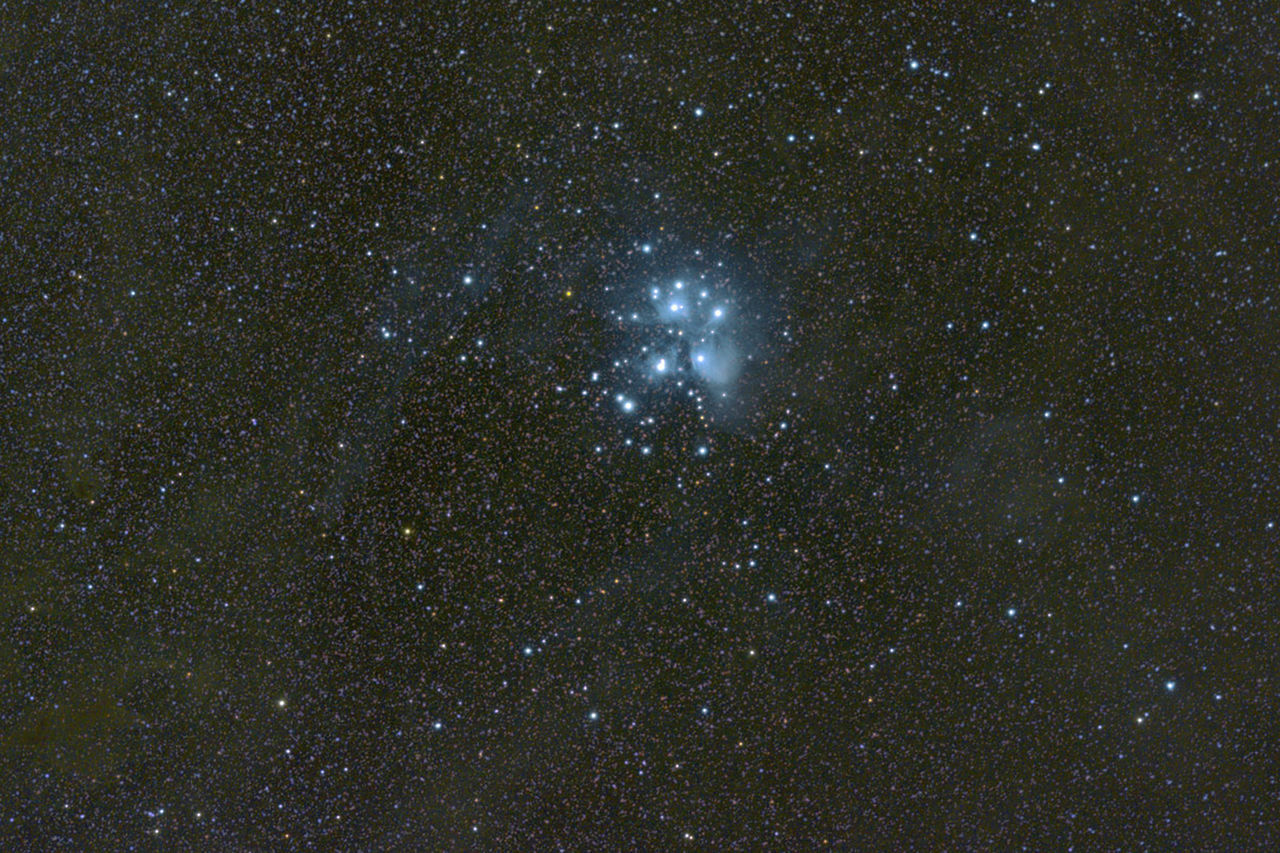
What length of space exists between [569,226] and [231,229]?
261mm

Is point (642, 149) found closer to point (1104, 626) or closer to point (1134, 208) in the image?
point (1134, 208)

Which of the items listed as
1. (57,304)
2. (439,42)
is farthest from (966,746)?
(57,304)

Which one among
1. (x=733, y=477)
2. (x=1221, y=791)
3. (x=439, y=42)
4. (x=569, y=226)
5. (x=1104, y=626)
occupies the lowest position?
(x=1221, y=791)

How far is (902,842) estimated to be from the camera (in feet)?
1.90

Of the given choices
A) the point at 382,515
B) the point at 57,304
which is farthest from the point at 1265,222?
the point at 57,304

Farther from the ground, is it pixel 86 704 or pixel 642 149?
pixel 642 149

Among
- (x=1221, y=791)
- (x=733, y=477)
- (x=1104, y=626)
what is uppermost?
(x=733, y=477)

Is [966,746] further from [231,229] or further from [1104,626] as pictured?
[231,229]

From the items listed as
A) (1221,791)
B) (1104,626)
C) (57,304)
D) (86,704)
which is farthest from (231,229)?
(1221,791)

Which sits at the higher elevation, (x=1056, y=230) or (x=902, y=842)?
(x=1056, y=230)

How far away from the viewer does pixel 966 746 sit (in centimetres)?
57

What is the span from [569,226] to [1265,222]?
572mm

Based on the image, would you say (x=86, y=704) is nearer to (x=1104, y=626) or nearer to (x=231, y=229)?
(x=231, y=229)

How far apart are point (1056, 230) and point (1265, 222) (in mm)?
183
